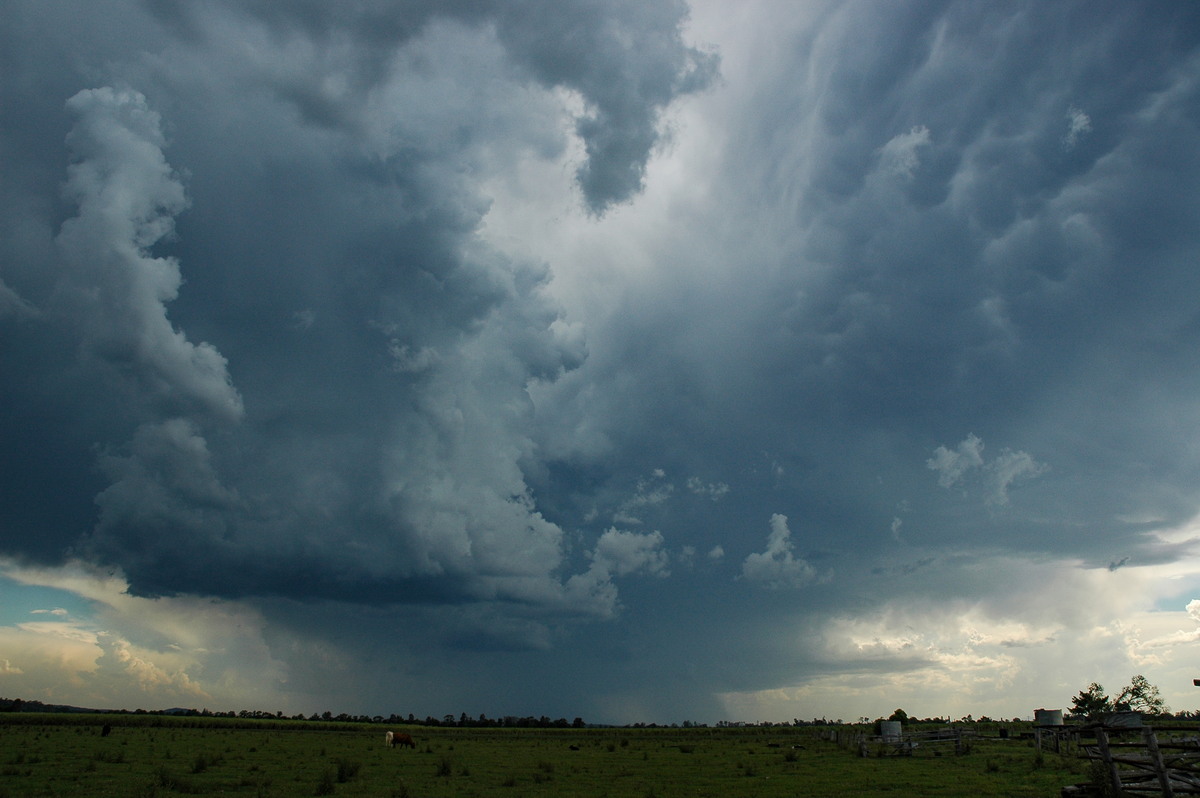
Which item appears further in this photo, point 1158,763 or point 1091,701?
point 1091,701

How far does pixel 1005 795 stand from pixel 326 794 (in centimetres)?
2958

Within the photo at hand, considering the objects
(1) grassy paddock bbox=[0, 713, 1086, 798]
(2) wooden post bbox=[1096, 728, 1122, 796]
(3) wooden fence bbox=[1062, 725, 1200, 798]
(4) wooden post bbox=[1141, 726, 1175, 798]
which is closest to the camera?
(4) wooden post bbox=[1141, 726, 1175, 798]

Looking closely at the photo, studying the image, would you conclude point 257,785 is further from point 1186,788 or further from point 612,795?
point 1186,788

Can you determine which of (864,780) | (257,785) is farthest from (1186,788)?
(257,785)

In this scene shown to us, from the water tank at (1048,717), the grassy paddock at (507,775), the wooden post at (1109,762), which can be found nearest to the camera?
the wooden post at (1109,762)

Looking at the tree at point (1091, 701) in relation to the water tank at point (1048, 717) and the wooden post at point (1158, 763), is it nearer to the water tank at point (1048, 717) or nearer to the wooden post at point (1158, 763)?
the water tank at point (1048, 717)

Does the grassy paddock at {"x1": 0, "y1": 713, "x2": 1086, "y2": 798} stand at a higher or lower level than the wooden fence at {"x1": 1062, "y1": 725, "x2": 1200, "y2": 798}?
lower

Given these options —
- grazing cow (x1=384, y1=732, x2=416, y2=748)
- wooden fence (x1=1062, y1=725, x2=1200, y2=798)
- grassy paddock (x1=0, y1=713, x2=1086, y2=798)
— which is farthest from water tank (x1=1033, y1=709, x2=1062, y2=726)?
grazing cow (x1=384, y1=732, x2=416, y2=748)

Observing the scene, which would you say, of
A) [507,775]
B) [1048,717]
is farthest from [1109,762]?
[1048,717]

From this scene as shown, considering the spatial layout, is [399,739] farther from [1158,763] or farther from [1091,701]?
[1091,701]

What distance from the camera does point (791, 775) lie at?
130 ft

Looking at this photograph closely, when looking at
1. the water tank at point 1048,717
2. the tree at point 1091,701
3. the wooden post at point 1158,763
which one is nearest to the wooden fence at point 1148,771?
the wooden post at point 1158,763

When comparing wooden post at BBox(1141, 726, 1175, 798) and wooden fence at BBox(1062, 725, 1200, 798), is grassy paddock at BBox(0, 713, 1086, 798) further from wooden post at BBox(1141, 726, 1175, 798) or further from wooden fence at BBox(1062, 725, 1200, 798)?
wooden post at BBox(1141, 726, 1175, 798)

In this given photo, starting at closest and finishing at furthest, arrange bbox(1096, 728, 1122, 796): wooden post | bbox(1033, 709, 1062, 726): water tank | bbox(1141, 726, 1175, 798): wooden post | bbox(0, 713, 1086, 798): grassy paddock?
1. bbox(1141, 726, 1175, 798): wooden post
2. bbox(1096, 728, 1122, 796): wooden post
3. bbox(0, 713, 1086, 798): grassy paddock
4. bbox(1033, 709, 1062, 726): water tank
